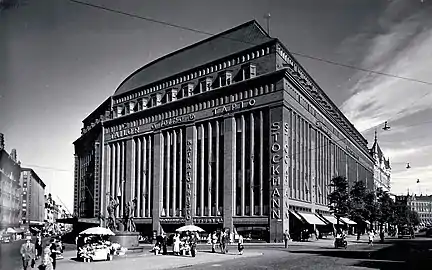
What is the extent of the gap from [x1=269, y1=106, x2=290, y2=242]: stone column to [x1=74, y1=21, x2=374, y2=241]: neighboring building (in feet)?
0.25

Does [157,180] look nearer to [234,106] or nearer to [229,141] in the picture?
[229,141]

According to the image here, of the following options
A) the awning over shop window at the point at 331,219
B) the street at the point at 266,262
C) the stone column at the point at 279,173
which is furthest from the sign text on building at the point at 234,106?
the street at the point at 266,262

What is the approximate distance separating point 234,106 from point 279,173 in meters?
7.22

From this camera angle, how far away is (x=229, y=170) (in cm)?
4225

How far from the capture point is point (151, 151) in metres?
51.2

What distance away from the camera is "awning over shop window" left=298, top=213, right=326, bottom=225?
40231 millimetres

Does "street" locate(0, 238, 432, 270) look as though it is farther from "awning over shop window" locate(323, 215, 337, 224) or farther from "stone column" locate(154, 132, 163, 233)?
"stone column" locate(154, 132, 163, 233)

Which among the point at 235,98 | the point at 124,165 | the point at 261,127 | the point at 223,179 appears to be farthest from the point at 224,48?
the point at 124,165

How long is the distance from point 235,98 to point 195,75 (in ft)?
20.5

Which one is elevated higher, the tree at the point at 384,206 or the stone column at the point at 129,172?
the stone column at the point at 129,172

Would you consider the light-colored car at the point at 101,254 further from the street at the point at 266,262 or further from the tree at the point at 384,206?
the tree at the point at 384,206

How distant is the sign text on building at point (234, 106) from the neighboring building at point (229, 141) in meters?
0.08

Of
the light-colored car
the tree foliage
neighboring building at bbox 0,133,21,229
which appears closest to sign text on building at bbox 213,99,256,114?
the tree foliage

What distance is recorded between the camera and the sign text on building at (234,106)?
1601 inches
